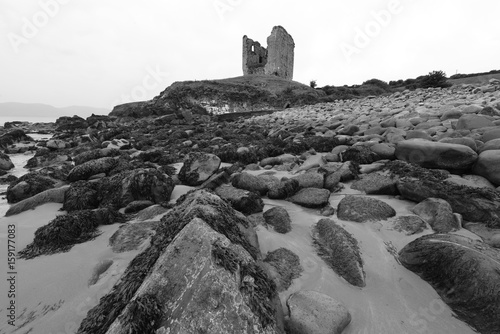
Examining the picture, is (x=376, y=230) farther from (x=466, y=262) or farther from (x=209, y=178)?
(x=209, y=178)

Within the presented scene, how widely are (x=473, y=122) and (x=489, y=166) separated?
209 centimetres

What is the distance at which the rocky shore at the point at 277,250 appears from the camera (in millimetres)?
1259

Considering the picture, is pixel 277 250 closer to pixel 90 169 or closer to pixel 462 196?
pixel 462 196

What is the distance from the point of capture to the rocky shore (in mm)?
1259

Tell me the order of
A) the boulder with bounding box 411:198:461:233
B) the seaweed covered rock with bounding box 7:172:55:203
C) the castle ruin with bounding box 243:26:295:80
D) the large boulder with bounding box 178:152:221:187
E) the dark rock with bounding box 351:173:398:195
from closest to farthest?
1. the boulder with bounding box 411:198:461:233
2. the dark rock with bounding box 351:173:398:195
3. the seaweed covered rock with bounding box 7:172:55:203
4. the large boulder with bounding box 178:152:221:187
5. the castle ruin with bounding box 243:26:295:80

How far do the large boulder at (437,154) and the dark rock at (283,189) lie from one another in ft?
6.54

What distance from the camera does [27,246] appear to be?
2.25m

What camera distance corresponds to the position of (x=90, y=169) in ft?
14.9

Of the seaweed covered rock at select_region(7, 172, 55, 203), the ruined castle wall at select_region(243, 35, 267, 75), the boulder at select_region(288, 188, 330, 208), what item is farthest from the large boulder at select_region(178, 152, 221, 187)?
the ruined castle wall at select_region(243, 35, 267, 75)

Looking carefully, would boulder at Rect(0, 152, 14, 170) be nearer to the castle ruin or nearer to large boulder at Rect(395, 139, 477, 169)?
large boulder at Rect(395, 139, 477, 169)

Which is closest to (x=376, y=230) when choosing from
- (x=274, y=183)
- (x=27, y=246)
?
(x=274, y=183)

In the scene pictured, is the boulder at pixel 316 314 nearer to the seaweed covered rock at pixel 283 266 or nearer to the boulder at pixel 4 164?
the seaweed covered rock at pixel 283 266

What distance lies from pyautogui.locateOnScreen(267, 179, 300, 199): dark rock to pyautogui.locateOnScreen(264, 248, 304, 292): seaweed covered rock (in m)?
1.05

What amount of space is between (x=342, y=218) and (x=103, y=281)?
7.36ft
